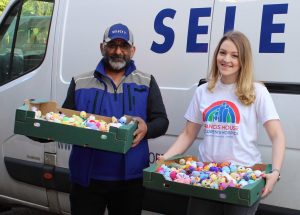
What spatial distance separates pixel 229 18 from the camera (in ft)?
9.68

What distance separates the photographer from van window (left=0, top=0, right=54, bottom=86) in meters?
3.93

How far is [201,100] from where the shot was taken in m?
2.54

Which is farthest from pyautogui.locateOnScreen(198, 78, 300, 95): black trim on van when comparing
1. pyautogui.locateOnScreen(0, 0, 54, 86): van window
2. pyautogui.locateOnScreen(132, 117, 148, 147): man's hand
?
pyautogui.locateOnScreen(0, 0, 54, 86): van window

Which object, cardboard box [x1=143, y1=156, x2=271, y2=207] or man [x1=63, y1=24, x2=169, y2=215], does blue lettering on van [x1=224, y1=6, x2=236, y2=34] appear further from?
cardboard box [x1=143, y1=156, x2=271, y2=207]

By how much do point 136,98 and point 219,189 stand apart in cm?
74

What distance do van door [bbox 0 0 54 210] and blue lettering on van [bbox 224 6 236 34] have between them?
1.51 meters

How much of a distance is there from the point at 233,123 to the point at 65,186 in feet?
5.79

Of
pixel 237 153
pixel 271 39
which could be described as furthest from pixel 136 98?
pixel 271 39

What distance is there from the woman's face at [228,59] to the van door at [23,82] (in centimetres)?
178

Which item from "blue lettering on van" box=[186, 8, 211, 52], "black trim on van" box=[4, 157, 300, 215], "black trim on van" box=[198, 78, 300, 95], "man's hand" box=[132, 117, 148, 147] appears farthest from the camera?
"blue lettering on van" box=[186, 8, 211, 52]

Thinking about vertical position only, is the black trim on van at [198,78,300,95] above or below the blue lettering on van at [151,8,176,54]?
below

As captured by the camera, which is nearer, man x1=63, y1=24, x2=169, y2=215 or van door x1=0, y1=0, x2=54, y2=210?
man x1=63, y1=24, x2=169, y2=215

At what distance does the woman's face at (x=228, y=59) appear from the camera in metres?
2.39

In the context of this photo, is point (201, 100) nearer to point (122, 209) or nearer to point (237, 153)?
point (237, 153)
